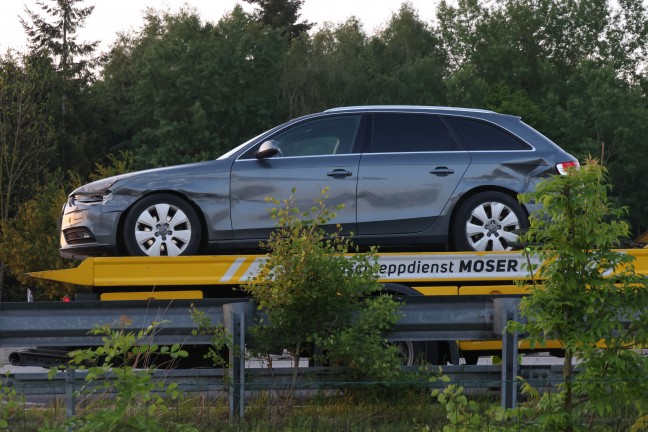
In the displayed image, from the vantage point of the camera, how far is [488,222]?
9.63m

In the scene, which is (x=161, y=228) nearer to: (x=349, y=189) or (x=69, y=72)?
(x=349, y=189)

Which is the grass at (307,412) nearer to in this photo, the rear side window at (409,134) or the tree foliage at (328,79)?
the rear side window at (409,134)

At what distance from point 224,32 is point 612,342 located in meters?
47.6

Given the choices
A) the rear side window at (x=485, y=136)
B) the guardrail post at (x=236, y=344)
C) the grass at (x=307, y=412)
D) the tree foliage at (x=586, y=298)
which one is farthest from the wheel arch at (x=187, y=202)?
the tree foliage at (x=586, y=298)

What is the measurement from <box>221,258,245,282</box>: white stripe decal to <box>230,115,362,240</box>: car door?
0.36 metres

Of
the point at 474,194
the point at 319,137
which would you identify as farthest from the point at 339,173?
the point at 474,194

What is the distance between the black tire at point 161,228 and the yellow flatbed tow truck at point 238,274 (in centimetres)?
34

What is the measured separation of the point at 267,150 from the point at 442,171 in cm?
145

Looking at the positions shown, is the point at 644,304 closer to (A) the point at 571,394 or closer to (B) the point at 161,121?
(A) the point at 571,394

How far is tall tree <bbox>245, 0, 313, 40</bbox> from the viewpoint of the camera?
67312 millimetres

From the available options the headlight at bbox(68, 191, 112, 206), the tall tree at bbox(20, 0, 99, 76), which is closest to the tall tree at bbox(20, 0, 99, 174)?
the tall tree at bbox(20, 0, 99, 76)

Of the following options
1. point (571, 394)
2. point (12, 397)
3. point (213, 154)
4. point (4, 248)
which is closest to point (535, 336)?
point (571, 394)

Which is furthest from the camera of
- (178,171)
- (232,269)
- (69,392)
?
(178,171)

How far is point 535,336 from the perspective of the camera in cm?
662
